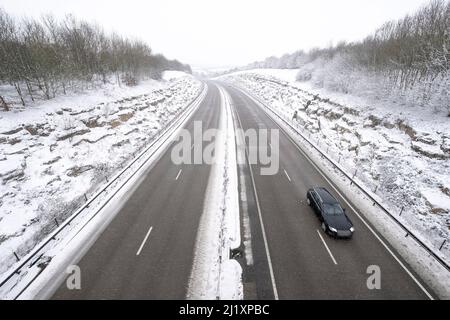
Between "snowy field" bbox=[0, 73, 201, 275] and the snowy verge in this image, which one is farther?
"snowy field" bbox=[0, 73, 201, 275]

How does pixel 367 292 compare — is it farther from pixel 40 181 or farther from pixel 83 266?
pixel 40 181

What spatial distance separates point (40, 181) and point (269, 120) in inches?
1333

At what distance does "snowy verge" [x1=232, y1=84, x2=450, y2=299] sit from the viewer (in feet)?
38.7

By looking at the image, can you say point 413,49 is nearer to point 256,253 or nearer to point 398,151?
point 398,151

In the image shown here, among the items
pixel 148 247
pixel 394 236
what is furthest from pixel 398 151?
pixel 148 247

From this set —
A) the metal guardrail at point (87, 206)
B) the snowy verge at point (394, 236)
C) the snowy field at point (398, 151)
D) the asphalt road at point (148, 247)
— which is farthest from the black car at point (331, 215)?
the metal guardrail at point (87, 206)

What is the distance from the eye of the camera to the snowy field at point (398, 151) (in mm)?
15891

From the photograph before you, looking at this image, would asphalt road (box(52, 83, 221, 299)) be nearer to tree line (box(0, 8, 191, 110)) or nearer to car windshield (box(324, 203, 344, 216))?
car windshield (box(324, 203, 344, 216))

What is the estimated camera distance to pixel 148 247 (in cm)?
1348

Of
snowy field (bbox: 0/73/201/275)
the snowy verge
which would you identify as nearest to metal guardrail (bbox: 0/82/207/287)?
snowy field (bbox: 0/73/201/275)

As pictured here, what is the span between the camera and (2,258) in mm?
13188

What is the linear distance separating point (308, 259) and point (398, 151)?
53.3 ft

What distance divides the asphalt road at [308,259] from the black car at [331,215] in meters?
0.51

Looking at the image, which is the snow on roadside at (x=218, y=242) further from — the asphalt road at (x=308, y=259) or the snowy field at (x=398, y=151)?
the snowy field at (x=398, y=151)
